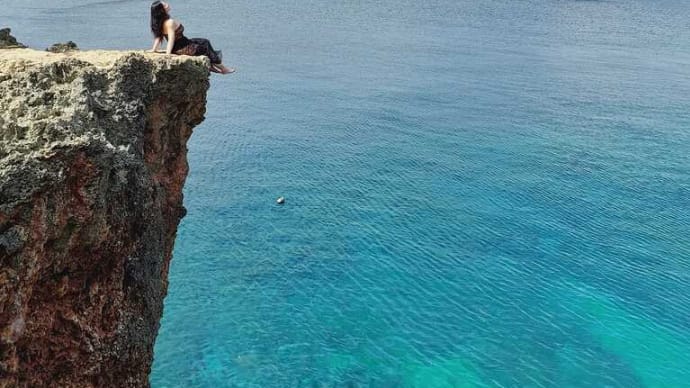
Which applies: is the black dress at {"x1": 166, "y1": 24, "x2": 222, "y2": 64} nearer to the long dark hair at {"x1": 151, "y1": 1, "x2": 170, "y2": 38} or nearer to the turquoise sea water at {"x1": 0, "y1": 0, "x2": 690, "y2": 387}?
the long dark hair at {"x1": 151, "y1": 1, "x2": 170, "y2": 38}

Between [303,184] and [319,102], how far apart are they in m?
19.2

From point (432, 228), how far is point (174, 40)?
2252cm

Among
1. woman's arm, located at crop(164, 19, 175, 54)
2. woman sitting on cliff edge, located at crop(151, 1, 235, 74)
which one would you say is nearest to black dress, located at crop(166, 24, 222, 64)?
woman sitting on cliff edge, located at crop(151, 1, 235, 74)

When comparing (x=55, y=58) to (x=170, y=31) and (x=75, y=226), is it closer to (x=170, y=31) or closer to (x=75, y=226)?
(x=75, y=226)

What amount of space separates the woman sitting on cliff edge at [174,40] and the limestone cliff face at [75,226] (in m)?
3.48

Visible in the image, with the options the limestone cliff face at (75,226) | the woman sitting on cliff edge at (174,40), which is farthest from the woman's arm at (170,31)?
the limestone cliff face at (75,226)

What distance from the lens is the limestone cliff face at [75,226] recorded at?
786 centimetres

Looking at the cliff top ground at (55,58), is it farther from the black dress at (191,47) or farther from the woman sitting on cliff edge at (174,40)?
the woman sitting on cliff edge at (174,40)

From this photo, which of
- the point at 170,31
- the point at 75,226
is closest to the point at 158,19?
the point at 170,31

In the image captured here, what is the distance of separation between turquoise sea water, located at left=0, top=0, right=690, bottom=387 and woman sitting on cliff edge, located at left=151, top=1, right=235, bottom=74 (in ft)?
42.9

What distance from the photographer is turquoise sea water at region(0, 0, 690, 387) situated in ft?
80.0

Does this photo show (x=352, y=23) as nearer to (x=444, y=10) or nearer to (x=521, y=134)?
(x=444, y=10)

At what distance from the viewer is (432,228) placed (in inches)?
1352

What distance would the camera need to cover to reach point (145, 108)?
12.1 m
